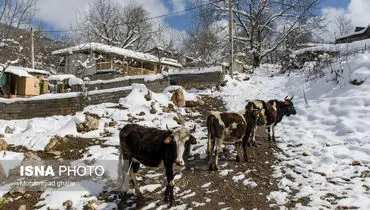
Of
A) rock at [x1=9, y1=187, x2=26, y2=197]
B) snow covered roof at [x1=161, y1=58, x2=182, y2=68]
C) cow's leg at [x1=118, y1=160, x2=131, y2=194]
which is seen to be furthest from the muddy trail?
snow covered roof at [x1=161, y1=58, x2=182, y2=68]

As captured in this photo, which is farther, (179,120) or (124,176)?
(179,120)

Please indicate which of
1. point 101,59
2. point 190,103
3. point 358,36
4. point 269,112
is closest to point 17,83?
point 101,59

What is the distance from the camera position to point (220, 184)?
6.10 metres

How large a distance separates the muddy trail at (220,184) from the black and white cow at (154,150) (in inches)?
12.4

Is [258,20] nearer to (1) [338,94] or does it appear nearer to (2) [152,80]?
(2) [152,80]

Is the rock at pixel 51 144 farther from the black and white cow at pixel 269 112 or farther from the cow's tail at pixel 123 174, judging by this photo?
the black and white cow at pixel 269 112

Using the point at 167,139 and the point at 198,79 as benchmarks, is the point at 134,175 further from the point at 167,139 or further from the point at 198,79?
the point at 198,79

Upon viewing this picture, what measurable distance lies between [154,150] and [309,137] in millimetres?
5194

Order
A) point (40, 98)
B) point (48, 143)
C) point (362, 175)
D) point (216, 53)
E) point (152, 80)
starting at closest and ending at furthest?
1. point (362, 175)
2. point (48, 143)
3. point (40, 98)
4. point (152, 80)
5. point (216, 53)

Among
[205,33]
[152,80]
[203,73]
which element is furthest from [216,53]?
[152,80]

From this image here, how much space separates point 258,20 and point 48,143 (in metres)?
27.7

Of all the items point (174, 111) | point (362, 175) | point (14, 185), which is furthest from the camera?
point (174, 111)

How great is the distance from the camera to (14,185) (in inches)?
Answer: 259

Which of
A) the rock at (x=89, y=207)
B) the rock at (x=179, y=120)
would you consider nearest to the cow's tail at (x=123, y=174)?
the rock at (x=89, y=207)
